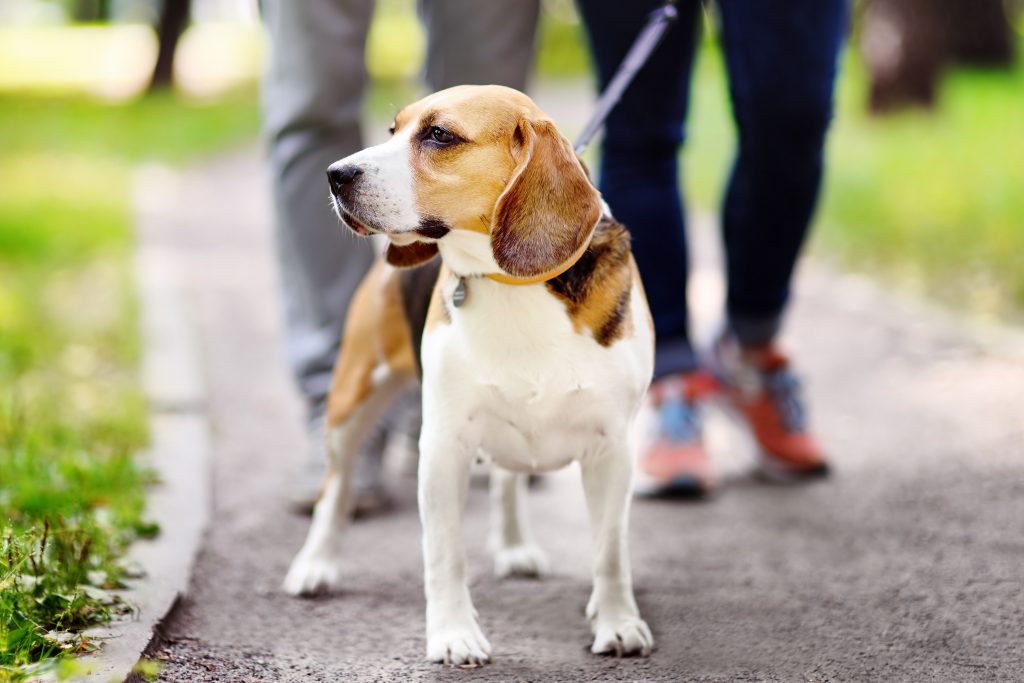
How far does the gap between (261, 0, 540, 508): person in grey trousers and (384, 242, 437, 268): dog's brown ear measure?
102cm

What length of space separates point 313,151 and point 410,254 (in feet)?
3.50

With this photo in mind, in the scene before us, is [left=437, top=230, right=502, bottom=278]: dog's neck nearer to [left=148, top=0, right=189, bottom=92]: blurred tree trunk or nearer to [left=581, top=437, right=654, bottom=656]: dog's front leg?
[left=581, top=437, right=654, bottom=656]: dog's front leg

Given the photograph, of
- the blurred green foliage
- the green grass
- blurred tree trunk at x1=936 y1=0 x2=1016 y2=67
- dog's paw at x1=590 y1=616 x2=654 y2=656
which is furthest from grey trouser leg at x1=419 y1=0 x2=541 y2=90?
blurred tree trunk at x1=936 y1=0 x2=1016 y2=67

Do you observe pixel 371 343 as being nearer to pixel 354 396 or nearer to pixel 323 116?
pixel 354 396

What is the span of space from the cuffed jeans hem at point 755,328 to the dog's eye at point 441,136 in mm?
1843

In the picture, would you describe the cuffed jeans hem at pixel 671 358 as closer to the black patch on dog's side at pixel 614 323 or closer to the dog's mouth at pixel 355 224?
the black patch on dog's side at pixel 614 323

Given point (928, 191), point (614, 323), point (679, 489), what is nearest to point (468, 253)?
→ point (614, 323)

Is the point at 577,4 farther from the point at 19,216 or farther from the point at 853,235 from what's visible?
the point at 19,216

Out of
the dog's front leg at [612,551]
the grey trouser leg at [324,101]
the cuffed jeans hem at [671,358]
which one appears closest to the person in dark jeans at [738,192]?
the cuffed jeans hem at [671,358]

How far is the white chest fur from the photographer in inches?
107

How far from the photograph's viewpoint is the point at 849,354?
566cm

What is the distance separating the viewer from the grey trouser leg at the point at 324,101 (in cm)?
379

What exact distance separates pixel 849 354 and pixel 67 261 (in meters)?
4.84

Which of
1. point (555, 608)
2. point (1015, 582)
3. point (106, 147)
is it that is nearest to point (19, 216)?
point (106, 147)
